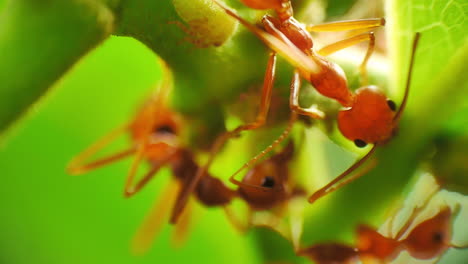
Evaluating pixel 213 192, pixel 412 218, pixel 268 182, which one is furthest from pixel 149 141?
pixel 412 218

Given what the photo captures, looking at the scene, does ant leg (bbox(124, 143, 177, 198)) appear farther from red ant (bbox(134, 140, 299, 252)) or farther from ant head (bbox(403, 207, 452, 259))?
ant head (bbox(403, 207, 452, 259))

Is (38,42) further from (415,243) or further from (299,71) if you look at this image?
(415,243)

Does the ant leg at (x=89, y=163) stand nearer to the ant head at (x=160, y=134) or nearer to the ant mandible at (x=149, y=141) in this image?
the ant mandible at (x=149, y=141)

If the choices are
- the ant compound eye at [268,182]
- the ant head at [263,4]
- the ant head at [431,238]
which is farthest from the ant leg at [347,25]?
the ant head at [431,238]

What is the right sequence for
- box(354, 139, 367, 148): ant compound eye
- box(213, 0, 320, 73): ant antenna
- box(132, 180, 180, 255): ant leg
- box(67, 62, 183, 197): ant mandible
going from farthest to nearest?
box(132, 180, 180, 255): ant leg → box(67, 62, 183, 197): ant mandible → box(354, 139, 367, 148): ant compound eye → box(213, 0, 320, 73): ant antenna

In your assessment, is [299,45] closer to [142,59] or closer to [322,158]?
[322,158]

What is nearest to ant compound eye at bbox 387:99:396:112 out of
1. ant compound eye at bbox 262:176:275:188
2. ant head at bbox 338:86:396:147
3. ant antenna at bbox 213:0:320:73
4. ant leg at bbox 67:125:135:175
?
ant head at bbox 338:86:396:147
